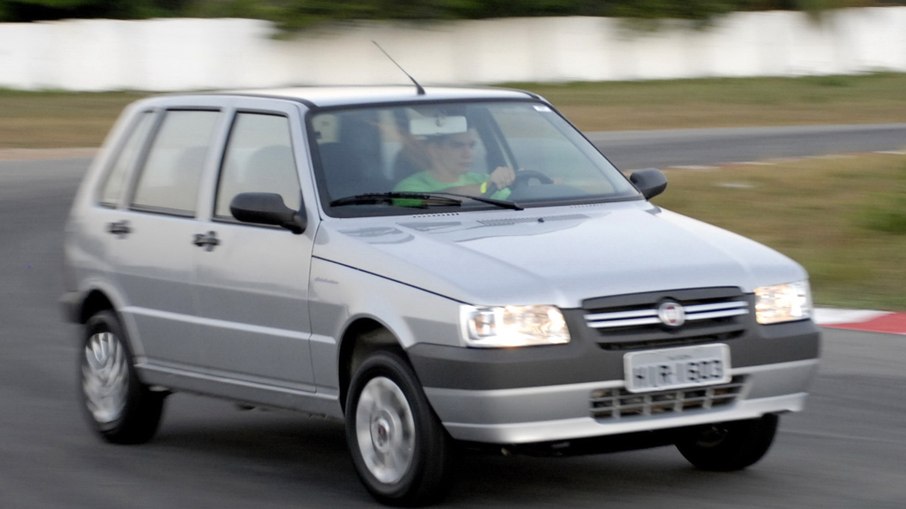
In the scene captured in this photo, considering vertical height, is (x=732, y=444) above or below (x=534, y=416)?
below

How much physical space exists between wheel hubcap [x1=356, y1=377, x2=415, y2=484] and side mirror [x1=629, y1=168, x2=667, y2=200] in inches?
76.1

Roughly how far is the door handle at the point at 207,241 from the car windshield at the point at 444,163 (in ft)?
2.01

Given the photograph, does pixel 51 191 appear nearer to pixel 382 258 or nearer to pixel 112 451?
pixel 112 451

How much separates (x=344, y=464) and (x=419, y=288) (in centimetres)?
150

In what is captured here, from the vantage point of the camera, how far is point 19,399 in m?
9.39

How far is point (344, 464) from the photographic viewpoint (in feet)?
24.3

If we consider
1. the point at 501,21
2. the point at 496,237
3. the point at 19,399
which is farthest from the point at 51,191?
the point at 501,21

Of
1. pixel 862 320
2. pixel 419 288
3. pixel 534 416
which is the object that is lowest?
pixel 862 320

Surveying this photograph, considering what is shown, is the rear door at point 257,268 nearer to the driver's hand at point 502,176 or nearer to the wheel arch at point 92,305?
the driver's hand at point 502,176

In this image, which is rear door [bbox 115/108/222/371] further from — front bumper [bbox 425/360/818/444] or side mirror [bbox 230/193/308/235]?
front bumper [bbox 425/360/818/444]

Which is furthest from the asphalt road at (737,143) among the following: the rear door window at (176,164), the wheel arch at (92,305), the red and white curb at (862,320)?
the rear door window at (176,164)

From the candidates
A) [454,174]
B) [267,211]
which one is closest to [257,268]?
[267,211]

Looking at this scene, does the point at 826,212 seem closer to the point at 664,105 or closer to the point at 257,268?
the point at 257,268

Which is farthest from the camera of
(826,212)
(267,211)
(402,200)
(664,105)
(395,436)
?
(664,105)
